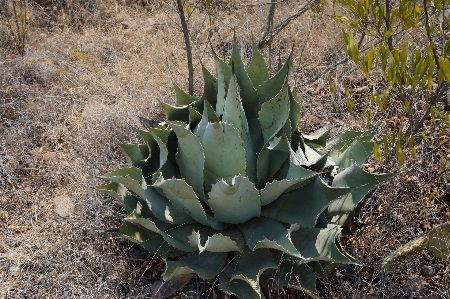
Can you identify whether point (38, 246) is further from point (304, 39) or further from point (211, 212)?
point (304, 39)

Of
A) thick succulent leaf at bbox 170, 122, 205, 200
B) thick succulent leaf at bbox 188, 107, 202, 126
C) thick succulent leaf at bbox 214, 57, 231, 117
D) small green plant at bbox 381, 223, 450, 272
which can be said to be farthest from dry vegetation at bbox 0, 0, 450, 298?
thick succulent leaf at bbox 214, 57, 231, 117

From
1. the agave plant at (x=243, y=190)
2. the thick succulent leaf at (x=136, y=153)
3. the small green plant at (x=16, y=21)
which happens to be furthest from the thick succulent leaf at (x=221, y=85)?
the small green plant at (x=16, y=21)

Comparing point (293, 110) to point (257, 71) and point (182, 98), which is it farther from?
point (182, 98)

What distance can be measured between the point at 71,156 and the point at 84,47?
1.39m

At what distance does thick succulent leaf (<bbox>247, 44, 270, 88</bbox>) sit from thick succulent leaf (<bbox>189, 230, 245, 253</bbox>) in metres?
0.78

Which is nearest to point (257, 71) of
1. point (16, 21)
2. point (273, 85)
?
point (273, 85)

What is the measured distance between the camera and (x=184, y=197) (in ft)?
6.15

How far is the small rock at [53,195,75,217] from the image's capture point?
271 cm

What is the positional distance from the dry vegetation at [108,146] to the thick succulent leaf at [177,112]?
703 mm

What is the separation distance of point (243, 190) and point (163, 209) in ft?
1.48

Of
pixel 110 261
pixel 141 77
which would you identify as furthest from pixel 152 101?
pixel 110 261

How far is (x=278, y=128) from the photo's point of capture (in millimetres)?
2008

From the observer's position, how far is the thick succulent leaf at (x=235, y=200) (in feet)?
5.82

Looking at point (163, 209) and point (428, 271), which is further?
point (428, 271)
